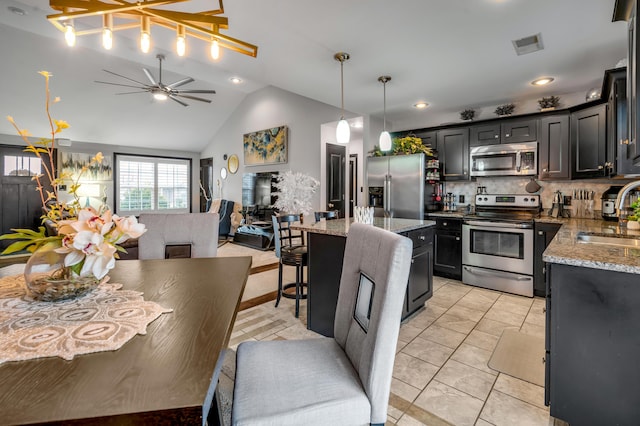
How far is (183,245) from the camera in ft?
6.57

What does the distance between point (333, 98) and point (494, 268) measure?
9.93 feet

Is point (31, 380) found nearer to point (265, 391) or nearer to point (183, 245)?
point (265, 391)

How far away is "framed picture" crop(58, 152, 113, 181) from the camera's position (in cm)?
735

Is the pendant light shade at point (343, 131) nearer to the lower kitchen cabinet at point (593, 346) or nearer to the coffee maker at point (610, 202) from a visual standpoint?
the lower kitchen cabinet at point (593, 346)

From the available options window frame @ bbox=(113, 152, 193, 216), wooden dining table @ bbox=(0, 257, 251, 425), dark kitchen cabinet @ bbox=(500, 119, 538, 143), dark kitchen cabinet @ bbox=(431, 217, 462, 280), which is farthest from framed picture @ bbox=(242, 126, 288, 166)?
wooden dining table @ bbox=(0, 257, 251, 425)

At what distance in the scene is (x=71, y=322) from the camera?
→ 0.89 m

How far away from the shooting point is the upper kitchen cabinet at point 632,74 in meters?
1.58

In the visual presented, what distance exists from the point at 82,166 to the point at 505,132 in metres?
8.91

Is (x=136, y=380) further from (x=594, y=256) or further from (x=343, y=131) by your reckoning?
(x=343, y=131)

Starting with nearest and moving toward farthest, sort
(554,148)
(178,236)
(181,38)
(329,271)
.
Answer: (181,38)
(178,236)
(329,271)
(554,148)

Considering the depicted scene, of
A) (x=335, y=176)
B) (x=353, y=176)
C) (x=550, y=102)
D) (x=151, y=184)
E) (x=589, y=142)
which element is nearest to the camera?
(x=589, y=142)

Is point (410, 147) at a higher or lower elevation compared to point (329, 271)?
higher

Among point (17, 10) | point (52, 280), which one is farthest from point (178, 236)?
point (17, 10)

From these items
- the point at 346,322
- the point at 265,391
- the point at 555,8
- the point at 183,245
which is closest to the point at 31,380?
the point at 265,391
